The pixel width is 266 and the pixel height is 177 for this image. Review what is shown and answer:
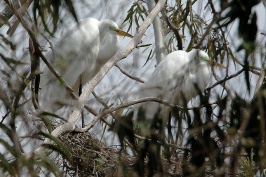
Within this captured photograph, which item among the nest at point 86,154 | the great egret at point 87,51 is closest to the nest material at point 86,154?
the nest at point 86,154

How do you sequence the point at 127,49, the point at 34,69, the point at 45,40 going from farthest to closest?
the point at 127,49 < the point at 34,69 < the point at 45,40

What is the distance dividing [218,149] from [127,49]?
39.7 inches

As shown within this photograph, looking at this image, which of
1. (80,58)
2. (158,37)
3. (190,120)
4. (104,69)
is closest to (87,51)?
(80,58)

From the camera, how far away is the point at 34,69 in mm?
1880

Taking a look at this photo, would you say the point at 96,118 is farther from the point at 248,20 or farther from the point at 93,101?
the point at 248,20

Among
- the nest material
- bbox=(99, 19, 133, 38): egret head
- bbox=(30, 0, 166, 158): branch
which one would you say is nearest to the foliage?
bbox=(30, 0, 166, 158): branch

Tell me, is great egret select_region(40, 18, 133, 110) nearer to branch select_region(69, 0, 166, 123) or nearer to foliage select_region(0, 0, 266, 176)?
branch select_region(69, 0, 166, 123)

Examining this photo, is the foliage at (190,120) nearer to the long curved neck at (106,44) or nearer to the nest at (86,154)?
the nest at (86,154)

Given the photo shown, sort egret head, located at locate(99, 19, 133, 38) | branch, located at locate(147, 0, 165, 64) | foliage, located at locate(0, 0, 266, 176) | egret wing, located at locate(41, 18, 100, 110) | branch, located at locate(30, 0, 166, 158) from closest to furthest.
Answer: foliage, located at locate(0, 0, 266, 176) < branch, located at locate(30, 0, 166, 158) < egret wing, located at locate(41, 18, 100, 110) < branch, located at locate(147, 0, 165, 64) < egret head, located at locate(99, 19, 133, 38)

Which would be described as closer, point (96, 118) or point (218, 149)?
point (218, 149)

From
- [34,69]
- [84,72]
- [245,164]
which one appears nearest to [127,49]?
[34,69]

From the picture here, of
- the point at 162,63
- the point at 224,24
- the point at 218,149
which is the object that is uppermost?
the point at 162,63

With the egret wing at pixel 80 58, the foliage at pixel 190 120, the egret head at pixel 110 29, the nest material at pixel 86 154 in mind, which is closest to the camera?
the foliage at pixel 190 120

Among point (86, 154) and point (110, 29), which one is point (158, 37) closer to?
point (110, 29)
